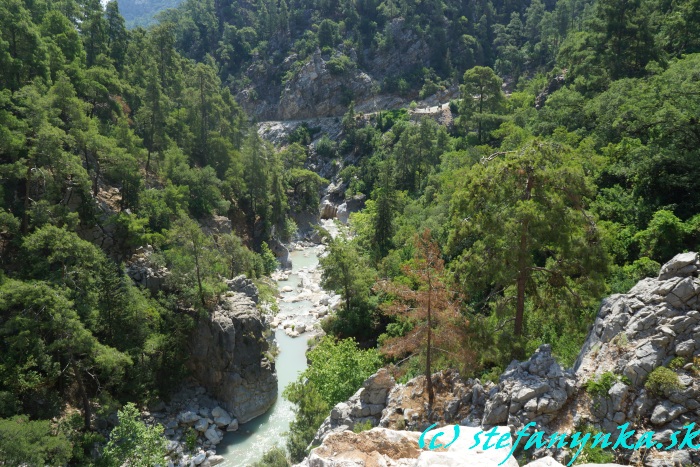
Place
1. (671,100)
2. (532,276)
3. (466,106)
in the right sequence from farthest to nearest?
1. (466,106)
2. (671,100)
3. (532,276)

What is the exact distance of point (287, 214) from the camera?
5734cm

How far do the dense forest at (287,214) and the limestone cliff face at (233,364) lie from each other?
146cm

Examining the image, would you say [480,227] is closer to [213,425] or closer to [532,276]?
[532,276]

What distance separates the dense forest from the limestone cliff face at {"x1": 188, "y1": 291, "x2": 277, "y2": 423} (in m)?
1.46

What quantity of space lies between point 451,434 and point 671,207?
44.5 ft

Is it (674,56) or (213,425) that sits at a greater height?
(674,56)

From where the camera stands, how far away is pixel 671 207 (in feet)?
56.5

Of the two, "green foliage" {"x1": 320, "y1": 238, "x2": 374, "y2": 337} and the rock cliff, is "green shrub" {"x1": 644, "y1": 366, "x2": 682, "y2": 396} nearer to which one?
the rock cliff

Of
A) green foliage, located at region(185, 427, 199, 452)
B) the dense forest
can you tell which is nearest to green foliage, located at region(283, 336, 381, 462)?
the dense forest

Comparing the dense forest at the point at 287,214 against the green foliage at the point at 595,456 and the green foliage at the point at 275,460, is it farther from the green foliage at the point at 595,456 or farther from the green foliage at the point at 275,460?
the green foliage at the point at 595,456

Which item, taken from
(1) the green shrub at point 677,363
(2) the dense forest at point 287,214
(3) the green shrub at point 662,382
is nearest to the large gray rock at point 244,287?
(2) the dense forest at point 287,214

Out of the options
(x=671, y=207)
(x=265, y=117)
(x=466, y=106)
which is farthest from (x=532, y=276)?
(x=265, y=117)

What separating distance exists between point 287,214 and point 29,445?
41879mm

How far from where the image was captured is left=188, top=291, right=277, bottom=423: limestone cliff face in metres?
26.9
